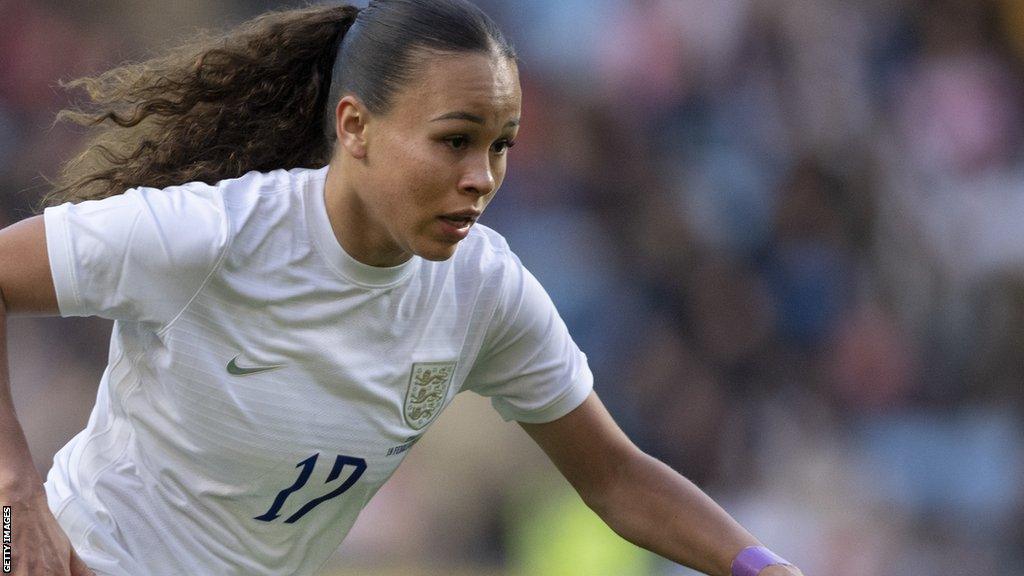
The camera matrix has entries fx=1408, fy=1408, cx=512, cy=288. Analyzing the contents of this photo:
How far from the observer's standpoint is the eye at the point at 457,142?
2752 mm

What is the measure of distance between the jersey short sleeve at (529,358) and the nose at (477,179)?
37 centimetres

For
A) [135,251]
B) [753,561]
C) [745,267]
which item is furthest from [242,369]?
[745,267]

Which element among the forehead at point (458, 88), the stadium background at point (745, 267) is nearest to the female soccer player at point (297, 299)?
the forehead at point (458, 88)

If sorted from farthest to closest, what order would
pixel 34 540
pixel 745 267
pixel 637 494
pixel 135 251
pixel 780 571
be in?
1. pixel 745 267
2. pixel 637 494
3. pixel 780 571
4. pixel 135 251
5. pixel 34 540

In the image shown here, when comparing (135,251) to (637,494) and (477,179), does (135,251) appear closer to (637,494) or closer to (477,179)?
(477,179)

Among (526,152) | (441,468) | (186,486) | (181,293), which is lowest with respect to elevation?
(441,468)

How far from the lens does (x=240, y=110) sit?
10.2 feet

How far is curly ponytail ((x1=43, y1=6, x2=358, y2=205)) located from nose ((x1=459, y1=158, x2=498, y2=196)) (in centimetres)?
46

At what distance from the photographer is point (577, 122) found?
691 centimetres

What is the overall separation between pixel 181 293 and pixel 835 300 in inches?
177

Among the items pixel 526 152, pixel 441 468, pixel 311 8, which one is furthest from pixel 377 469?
pixel 526 152

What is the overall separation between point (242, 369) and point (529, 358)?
2.15ft

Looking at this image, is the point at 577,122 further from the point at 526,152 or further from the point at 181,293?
the point at 181,293

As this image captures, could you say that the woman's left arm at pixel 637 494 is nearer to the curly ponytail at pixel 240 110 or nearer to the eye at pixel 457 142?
the eye at pixel 457 142
